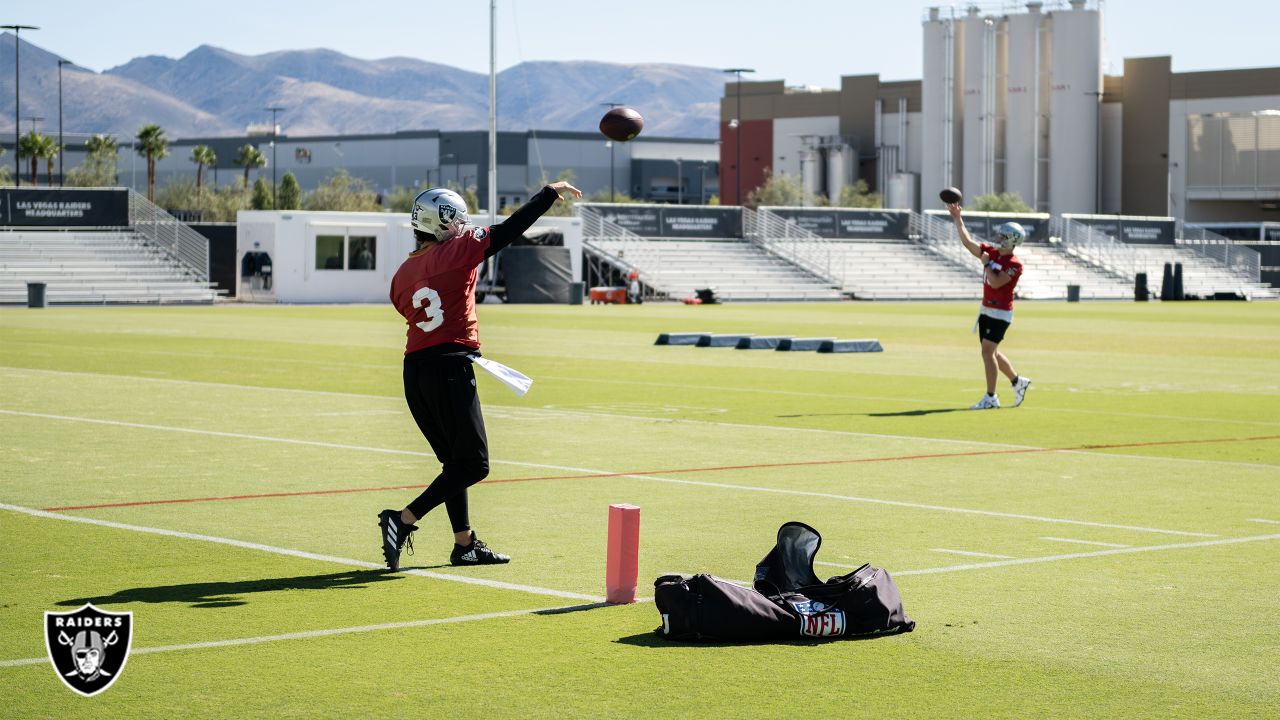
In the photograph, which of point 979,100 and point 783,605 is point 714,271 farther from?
point 783,605

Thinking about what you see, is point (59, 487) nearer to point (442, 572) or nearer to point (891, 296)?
point (442, 572)

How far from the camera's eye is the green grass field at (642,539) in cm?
687

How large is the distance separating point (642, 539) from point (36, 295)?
157 ft

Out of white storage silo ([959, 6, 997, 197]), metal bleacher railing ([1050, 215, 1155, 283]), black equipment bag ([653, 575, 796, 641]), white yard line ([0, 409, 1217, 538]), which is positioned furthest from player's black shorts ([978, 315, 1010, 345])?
white storage silo ([959, 6, 997, 197])

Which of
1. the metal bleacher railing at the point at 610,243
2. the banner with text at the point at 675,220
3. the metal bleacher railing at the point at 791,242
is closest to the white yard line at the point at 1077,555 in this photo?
the metal bleacher railing at the point at 610,243

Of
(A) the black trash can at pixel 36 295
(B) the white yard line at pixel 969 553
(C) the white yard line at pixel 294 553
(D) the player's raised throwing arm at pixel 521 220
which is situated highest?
(D) the player's raised throwing arm at pixel 521 220

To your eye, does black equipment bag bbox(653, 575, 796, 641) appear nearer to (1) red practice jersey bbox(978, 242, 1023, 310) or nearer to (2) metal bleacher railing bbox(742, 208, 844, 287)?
(1) red practice jersey bbox(978, 242, 1023, 310)

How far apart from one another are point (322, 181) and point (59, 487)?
518 ft

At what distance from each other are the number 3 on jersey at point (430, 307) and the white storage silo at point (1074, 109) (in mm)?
109936

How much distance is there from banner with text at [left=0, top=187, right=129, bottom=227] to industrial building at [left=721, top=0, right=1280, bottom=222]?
5879 centimetres

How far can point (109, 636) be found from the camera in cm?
670

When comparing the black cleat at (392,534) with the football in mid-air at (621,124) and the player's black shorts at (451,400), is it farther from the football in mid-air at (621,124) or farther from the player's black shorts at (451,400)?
the football in mid-air at (621,124)

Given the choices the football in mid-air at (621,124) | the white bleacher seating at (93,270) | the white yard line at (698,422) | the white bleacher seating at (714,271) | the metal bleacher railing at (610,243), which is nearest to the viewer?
the football in mid-air at (621,124)

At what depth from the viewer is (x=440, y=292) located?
962 cm
